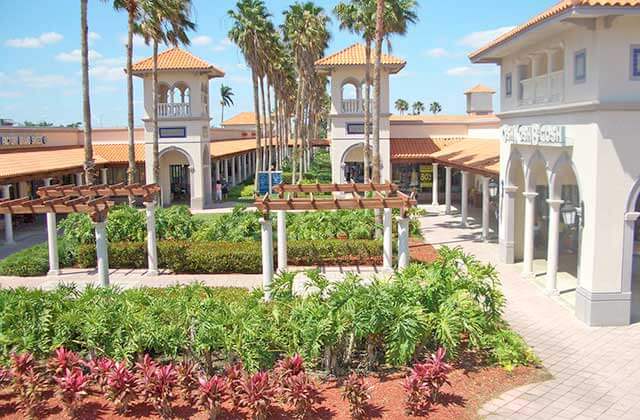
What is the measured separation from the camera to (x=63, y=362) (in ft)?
Result: 34.9

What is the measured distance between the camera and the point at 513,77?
19.9 m

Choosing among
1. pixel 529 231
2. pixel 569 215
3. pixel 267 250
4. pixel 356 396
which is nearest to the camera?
pixel 356 396

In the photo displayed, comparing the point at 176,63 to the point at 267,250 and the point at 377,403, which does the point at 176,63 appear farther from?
the point at 377,403

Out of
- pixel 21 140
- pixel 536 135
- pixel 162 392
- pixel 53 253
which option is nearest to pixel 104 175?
pixel 21 140

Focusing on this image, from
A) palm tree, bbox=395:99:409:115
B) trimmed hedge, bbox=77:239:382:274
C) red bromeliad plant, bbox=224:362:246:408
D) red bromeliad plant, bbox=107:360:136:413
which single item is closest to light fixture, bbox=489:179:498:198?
trimmed hedge, bbox=77:239:382:274

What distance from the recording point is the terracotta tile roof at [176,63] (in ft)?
118

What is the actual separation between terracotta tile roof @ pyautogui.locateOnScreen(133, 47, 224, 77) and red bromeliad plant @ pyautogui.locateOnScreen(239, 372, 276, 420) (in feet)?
94.4

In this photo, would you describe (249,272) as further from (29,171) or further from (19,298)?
(29,171)

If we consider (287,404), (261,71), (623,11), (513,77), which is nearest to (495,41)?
(513,77)

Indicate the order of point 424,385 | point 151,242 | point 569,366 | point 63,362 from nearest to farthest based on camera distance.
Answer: point 424,385 < point 63,362 < point 569,366 < point 151,242

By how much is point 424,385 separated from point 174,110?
30336 millimetres

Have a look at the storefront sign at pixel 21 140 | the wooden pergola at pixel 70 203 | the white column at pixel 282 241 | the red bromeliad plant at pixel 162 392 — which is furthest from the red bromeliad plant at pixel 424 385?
the storefront sign at pixel 21 140

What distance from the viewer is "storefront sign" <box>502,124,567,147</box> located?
51.0 feet

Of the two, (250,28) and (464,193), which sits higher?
(250,28)
